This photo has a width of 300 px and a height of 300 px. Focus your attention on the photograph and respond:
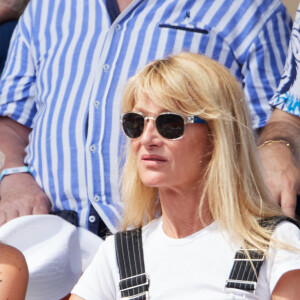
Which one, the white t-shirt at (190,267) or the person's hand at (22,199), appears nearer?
the white t-shirt at (190,267)

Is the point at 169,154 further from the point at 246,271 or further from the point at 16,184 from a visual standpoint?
the point at 16,184

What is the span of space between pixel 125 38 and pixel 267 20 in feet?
1.62

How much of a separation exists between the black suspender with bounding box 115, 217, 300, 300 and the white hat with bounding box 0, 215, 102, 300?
253 mm

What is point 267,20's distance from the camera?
2.73 metres

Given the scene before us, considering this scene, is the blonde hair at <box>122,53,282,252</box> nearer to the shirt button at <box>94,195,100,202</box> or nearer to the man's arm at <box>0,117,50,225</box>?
the shirt button at <box>94,195,100,202</box>

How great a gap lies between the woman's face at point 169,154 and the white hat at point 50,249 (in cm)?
43

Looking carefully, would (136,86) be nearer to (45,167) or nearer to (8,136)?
(45,167)

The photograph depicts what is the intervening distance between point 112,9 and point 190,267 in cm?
122

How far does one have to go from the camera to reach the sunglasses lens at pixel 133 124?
6.46ft

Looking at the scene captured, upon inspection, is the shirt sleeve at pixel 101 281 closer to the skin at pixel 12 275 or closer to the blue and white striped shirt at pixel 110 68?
the skin at pixel 12 275

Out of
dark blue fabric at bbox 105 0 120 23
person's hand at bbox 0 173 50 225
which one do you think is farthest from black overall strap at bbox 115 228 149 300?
dark blue fabric at bbox 105 0 120 23

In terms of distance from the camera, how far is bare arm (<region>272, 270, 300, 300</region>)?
1.82 meters

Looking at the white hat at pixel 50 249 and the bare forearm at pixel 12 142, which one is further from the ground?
the bare forearm at pixel 12 142

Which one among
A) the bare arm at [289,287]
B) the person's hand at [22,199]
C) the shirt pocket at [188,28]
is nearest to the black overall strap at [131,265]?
the bare arm at [289,287]
